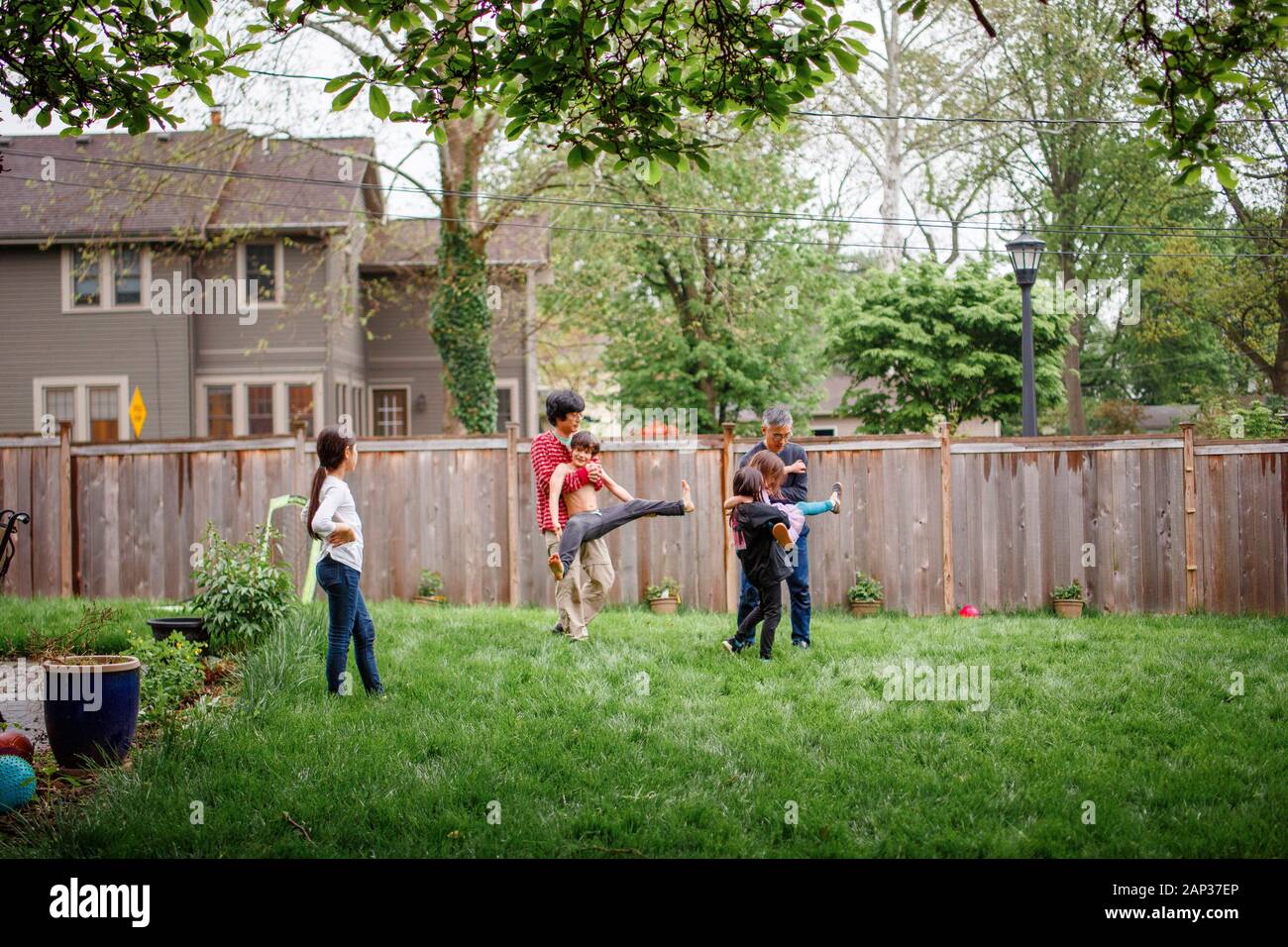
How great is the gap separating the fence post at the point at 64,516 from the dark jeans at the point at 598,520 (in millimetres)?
7003

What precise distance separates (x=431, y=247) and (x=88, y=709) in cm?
2127

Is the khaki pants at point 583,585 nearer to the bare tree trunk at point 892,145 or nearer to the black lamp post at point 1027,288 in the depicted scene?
the black lamp post at point 1027,288

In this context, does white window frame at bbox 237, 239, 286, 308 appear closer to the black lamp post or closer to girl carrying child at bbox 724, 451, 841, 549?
the black lamp post

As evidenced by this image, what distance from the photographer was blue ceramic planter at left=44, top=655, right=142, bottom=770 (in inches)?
219

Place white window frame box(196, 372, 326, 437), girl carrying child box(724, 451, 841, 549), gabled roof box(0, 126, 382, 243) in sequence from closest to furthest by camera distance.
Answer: girl carrying child box(724, 451, 841, 549), gabled roof box(0, 126, 382, 243), white window frame box(196, 372, 326, 437)

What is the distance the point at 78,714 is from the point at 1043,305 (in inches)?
731

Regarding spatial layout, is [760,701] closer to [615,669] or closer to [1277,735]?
[615,669]

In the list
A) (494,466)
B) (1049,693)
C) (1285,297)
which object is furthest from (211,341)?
(1285,297)

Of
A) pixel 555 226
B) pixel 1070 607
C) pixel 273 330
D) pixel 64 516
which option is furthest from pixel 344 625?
pixel 273 330

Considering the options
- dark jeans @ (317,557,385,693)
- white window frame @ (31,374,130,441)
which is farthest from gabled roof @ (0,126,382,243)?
dark jeans @ (317,557,385,693)

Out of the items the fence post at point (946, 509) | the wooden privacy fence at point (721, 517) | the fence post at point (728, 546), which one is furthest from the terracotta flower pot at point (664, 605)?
the fence post at point (946, 509)

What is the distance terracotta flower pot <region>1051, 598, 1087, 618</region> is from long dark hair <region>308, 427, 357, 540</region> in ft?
25.7

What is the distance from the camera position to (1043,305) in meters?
20.3

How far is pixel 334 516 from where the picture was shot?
6.40m
